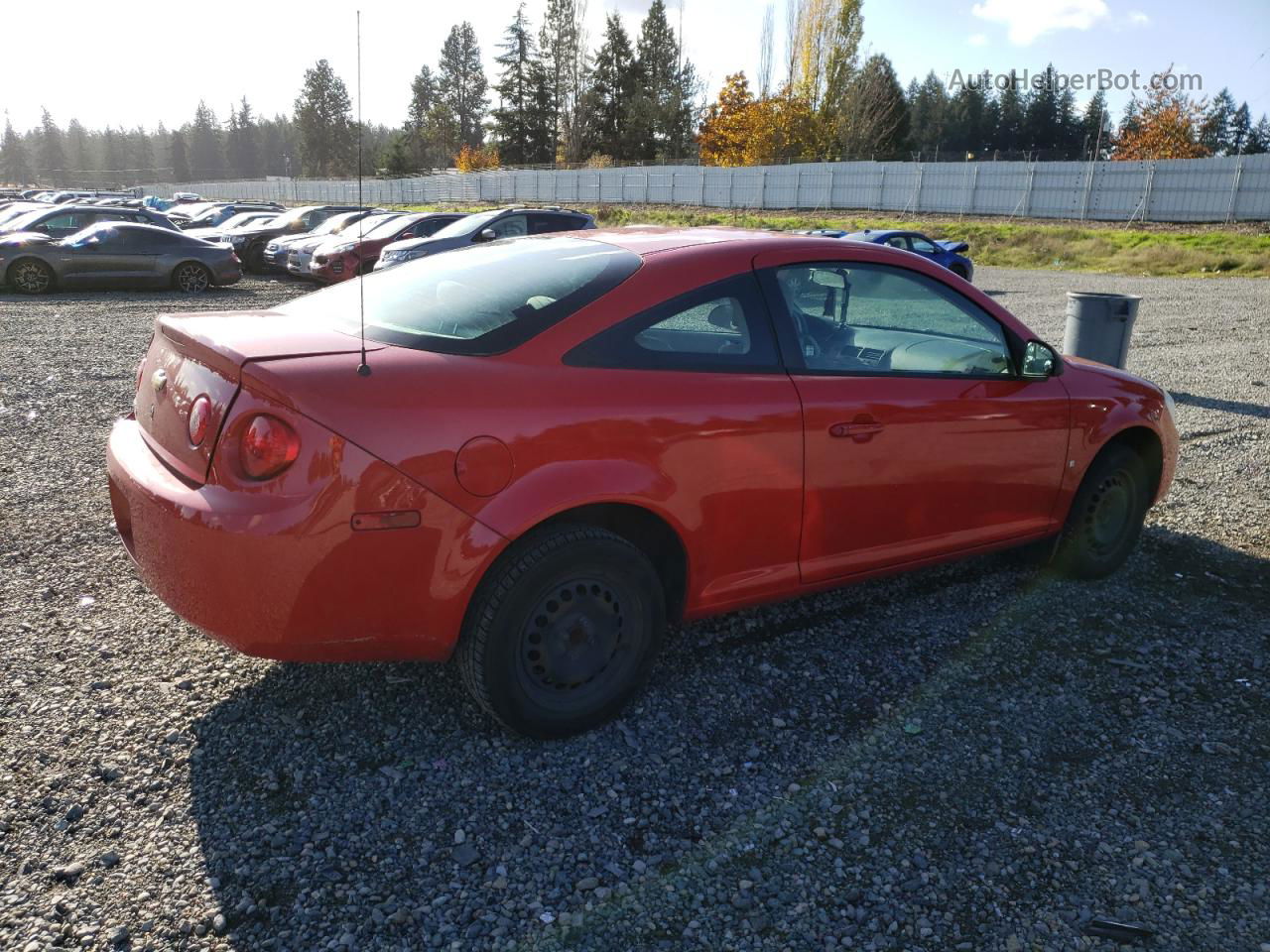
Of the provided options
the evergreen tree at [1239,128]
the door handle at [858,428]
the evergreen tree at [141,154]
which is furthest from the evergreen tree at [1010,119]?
the evergreen tree at [141,154]

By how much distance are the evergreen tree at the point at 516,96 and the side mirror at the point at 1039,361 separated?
74.7 metres

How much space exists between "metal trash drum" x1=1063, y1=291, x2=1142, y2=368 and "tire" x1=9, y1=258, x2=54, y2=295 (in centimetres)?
1615

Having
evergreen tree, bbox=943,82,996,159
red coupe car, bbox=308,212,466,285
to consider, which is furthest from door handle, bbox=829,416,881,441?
evergreen tree, bbox=943,82,996,159

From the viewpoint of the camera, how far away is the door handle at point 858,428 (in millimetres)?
3355

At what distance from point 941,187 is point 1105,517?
37.3m

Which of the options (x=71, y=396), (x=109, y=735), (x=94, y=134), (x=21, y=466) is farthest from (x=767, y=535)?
(x=94, y=134)

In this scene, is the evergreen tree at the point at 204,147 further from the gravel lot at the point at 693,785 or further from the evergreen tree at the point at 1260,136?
the gravel lot at the point at 693,785

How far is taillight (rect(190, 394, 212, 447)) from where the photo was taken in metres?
2.71

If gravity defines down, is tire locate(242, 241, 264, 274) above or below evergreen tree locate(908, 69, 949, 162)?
below

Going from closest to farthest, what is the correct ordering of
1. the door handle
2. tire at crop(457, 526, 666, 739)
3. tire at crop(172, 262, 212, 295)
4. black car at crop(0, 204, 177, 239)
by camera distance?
tire at crop(457, 526, 666, 739)
the door handle
tire at crop(172, 262, 212, 295)
black car at crop(0, 204, 177, 239)

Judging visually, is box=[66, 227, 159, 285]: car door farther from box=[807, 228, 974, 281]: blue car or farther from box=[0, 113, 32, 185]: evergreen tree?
box=[0, 113, 32, 185]: evergreen tree

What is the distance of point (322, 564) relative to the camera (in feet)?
8.37

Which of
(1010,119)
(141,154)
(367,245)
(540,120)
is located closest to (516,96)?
(540,120)

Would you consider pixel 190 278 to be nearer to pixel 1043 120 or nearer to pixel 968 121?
pixel 968 121
